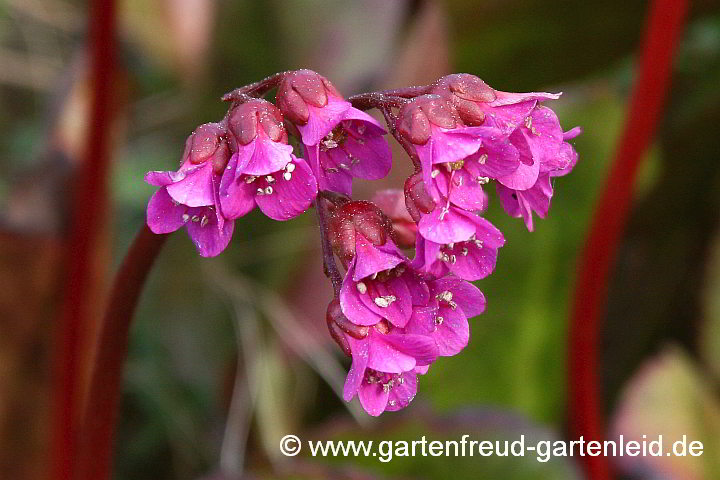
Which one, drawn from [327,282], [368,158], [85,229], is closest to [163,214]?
[368,158]

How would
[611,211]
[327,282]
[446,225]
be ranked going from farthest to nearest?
[327,282] < [611,211] < [446,225]

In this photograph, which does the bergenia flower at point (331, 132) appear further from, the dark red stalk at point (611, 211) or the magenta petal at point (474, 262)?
the dark red stalk at point (611, 211)

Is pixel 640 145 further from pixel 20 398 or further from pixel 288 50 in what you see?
pixel 20 398

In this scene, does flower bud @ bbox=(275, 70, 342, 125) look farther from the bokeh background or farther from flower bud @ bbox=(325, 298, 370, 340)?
the bokeh background

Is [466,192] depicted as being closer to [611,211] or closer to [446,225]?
[446,225]

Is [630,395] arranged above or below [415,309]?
below

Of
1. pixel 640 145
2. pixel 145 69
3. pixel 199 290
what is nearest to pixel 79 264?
pixel 199 290
